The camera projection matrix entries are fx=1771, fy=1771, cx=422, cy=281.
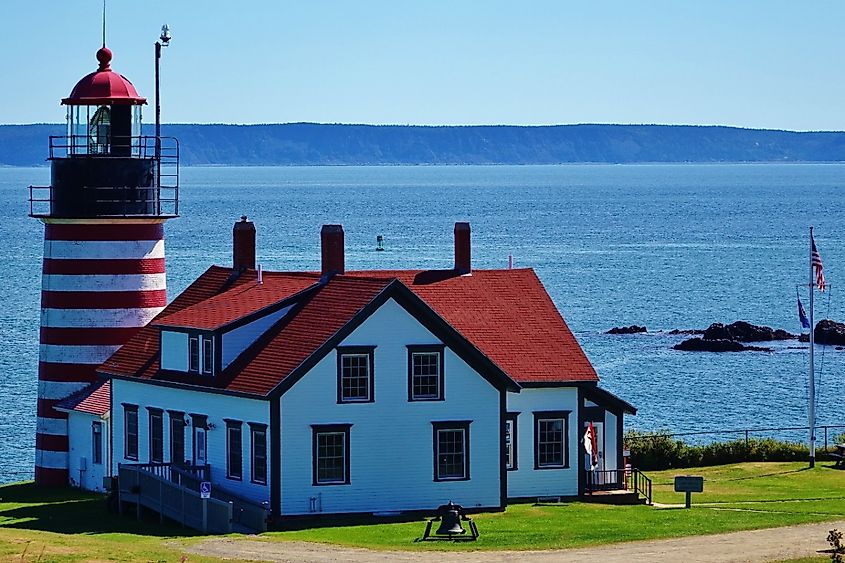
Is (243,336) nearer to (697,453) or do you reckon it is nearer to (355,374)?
(355,374)

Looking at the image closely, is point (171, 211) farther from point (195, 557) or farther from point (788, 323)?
point (788, 323)

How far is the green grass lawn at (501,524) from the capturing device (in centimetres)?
3303

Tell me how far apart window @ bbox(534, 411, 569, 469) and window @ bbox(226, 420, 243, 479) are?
6.94 meters

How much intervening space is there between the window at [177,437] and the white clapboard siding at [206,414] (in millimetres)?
151

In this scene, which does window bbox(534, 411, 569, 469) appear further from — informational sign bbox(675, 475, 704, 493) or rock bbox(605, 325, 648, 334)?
rock bbox(605, 325, 648, 334)

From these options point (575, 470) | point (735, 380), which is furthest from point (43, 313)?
point (735, 380)

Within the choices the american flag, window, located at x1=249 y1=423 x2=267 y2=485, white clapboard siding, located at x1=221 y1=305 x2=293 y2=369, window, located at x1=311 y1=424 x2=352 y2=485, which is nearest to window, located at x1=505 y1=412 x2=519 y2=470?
window, located at x1=311 y1=424 x2=352 y2=485

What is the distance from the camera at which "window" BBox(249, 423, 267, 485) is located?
122 feet

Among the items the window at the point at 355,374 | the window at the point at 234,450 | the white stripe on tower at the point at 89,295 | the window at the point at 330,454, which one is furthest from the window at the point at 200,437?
the white stripe on tower at the point at 89,295

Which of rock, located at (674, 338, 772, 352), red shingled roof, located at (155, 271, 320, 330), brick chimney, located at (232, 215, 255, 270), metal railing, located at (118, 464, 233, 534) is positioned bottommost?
metal railing, located at (118, 464, 233, 534)

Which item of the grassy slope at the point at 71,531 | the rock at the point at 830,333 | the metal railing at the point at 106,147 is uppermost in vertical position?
the metal railing at the point at 106,147

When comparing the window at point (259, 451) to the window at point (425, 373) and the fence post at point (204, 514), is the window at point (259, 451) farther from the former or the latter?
the window at point (425, 373)

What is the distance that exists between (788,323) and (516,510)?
66903 mm

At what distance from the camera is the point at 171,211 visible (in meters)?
45.5
